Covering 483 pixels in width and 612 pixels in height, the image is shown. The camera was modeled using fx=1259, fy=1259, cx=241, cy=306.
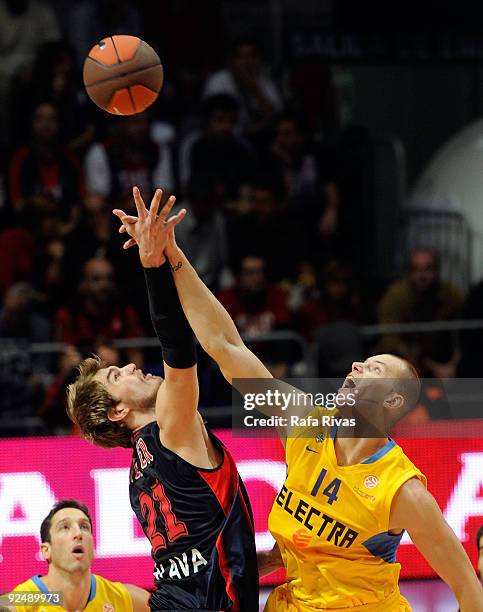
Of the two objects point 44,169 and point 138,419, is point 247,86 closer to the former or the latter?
point 44,169

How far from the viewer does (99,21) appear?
37.3ft

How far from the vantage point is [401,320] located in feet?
32.6

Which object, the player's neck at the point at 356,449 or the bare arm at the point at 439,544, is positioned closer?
the bare arm at the point at 439,544

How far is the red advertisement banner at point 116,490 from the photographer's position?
24.3ft

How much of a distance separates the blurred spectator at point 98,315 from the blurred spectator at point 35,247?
1.72 feet

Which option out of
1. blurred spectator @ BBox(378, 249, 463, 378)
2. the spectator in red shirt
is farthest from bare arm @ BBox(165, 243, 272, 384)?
blurred spectator @ BBox(378, 249, 463, 378)

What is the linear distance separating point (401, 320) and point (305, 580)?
5.48 meters

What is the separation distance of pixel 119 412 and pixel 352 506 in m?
0.96

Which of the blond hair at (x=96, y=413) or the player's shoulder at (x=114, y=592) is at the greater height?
the blond hair at (x=96, y=413)

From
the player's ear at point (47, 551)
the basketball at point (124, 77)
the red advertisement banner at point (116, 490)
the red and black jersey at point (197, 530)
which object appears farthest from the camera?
the red advertisement banner at point (116, 490)

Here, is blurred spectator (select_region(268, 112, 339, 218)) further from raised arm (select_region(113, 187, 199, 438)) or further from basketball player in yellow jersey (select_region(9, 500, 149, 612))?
raised arm (select_region(113, 187, 199, 438))

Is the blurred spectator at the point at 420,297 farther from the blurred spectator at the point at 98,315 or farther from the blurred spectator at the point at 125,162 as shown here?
the blurred spectator at the point at 125,162

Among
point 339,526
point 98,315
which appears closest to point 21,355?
point 98,315

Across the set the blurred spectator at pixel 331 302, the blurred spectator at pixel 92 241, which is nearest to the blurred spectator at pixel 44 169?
the blurred spectator at pixel 92 241
